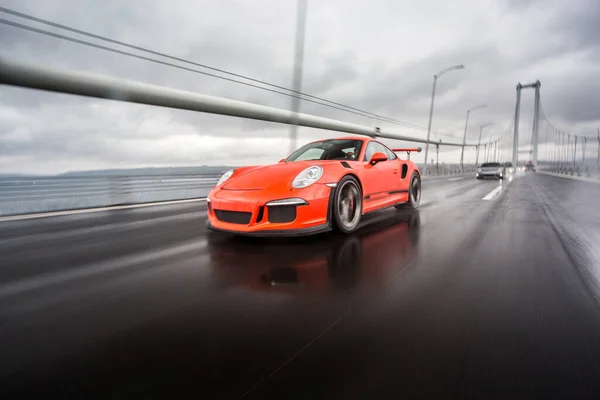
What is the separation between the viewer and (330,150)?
5.06 meters

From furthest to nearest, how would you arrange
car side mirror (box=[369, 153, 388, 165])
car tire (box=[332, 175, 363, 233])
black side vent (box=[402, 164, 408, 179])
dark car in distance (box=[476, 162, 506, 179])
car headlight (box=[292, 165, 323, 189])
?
dark car in distance (box=[476, 162, 506, 179]), black side vent (box=[402, 164, 408, 179]), car side mirror (box=[369, 153, 388, 165]), car tire (box=[332, 175, 363, 233]), car headlight (box=[292, 165, 323, 189])

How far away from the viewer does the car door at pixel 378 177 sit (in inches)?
183

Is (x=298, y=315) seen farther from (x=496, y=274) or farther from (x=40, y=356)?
(x=496, y=274)

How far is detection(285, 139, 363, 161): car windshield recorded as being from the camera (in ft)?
16.0

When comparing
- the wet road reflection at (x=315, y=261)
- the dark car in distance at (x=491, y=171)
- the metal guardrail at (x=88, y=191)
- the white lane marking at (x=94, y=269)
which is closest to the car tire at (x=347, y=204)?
the wet road reflection at (x=315, y=261)

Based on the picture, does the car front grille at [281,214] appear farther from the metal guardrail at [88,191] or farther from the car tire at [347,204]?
the metal guardrail at [88,191]

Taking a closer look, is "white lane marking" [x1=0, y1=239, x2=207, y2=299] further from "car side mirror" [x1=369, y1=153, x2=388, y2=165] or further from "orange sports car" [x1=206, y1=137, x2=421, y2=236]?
"car side mirror" [x1=369, y1=153, x2=388, y2=165]

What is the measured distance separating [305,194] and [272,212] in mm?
405

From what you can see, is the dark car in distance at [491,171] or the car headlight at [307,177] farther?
the dark car in distance at [491,171]

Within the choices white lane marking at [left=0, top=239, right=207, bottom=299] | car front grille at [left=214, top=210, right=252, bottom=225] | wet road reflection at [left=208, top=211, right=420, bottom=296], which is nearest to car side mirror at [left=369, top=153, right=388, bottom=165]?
wet road reflection at [left=208, top=211, right=420, bottom=296]

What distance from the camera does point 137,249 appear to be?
3.45 metres

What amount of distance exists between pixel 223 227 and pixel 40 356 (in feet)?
7.20

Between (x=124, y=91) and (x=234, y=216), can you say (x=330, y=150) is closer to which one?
(x=234, y=216)

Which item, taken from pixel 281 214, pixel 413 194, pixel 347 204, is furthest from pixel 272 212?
pixel 413 194
